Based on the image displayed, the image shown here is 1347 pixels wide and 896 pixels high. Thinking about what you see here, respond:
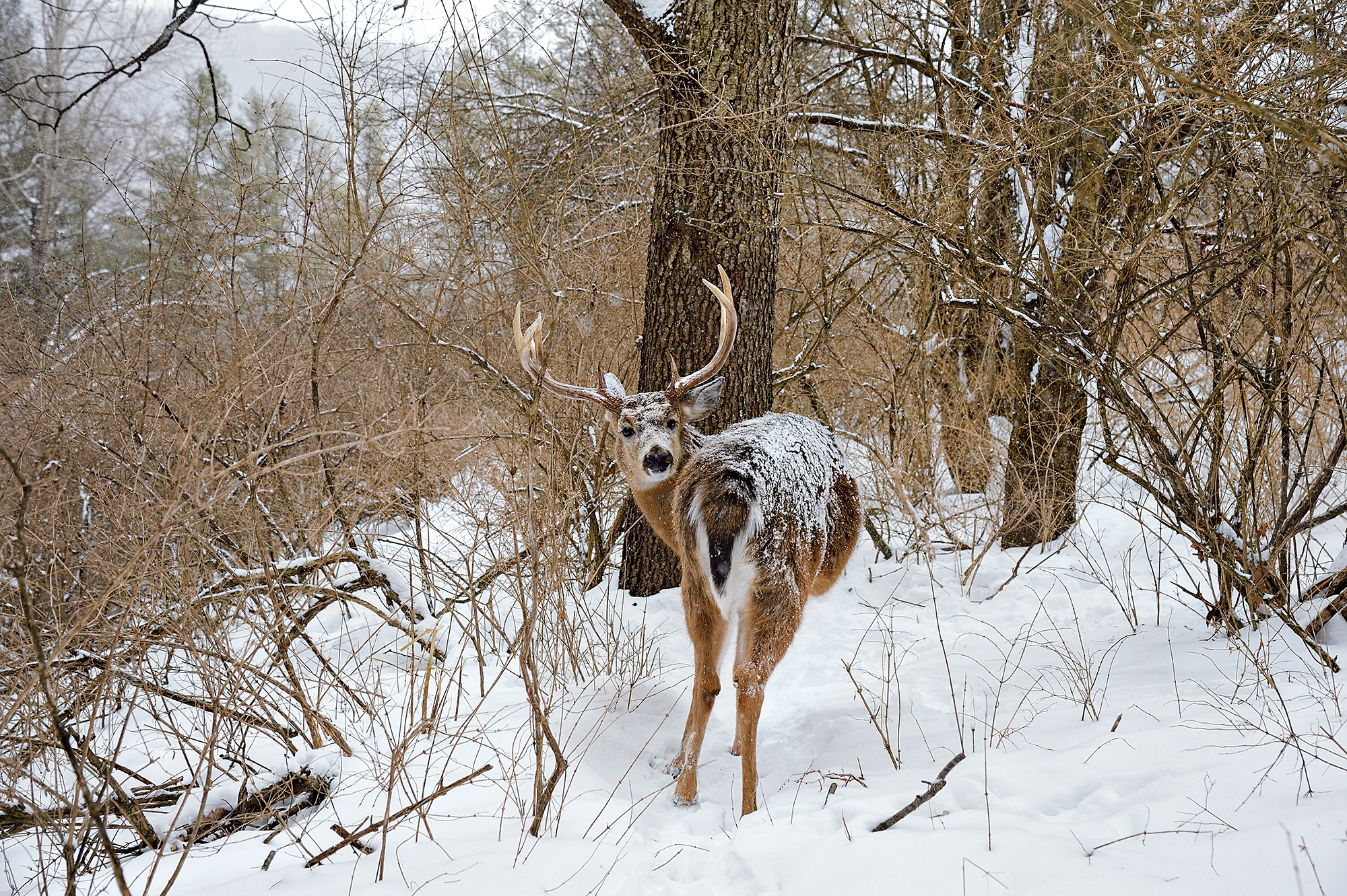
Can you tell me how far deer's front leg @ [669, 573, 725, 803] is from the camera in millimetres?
3416

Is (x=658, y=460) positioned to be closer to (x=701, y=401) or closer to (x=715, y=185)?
(x=701, y=401)

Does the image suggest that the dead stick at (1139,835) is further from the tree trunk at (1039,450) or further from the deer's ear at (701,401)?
the tree trunk at (1039,450)

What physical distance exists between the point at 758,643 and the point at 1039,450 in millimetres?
3920

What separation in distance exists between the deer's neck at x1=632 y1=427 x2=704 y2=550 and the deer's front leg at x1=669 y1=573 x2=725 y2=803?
50cm

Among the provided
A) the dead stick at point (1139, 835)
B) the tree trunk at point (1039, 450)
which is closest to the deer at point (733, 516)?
the dead stick at point (1139, 835)

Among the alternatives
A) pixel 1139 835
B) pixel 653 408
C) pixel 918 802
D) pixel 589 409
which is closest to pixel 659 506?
pixel 653 408

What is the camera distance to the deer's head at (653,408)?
3992 mm

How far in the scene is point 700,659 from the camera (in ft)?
11.9

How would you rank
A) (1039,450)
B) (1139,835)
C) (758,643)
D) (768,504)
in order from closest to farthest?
(1139,835) → (758,643) → (768,504) → (1039,450)

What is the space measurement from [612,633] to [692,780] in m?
1.21

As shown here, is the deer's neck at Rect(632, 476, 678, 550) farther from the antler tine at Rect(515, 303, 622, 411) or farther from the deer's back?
the antler tine at Rect(515, 303, 622, 411)

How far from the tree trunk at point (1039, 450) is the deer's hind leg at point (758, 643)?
275 cm

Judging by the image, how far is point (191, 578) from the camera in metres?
3.01

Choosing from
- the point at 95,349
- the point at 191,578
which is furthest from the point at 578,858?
the point at 95,349
